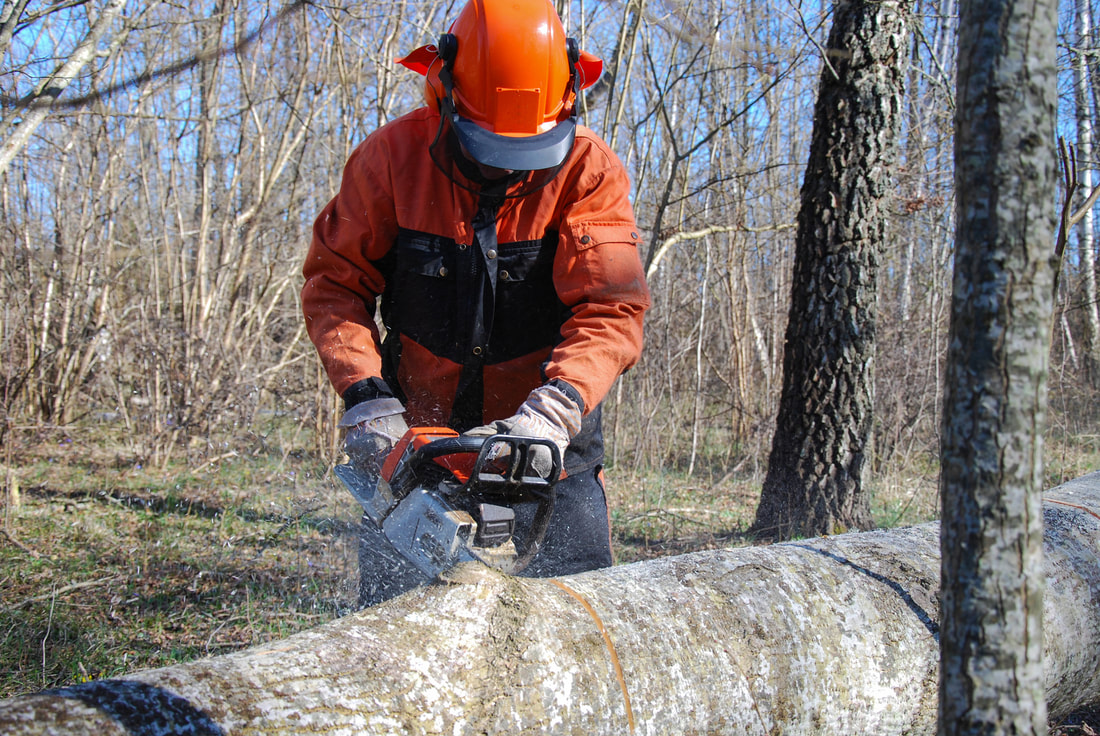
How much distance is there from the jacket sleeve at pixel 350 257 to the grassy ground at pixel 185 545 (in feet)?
4.01

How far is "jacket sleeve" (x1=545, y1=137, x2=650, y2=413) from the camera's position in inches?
81.5

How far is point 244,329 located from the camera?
658cm

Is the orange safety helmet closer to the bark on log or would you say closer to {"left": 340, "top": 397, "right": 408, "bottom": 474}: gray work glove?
{"left": 340, "top": 397, "right": 408, "bottom": 474}: gray work glove

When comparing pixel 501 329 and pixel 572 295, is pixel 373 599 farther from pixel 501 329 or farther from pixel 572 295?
pixel 572 295

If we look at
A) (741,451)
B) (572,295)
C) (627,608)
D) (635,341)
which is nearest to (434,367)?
(572,295)

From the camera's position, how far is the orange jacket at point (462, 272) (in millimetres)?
2176

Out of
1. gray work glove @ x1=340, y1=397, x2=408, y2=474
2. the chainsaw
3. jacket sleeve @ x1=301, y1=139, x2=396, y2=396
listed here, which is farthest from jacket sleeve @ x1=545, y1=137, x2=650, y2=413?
jacket sleeve @ x1=301, y1=139, x2=396, y2=396

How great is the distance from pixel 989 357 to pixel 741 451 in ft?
23.8

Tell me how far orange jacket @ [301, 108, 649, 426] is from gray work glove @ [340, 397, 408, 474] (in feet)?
0.49

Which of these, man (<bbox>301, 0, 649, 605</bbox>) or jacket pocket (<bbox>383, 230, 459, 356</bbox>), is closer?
man (<bbox>301, 0, 649, 605</bbox>)

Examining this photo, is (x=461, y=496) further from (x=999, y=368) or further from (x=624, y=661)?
(x=999, y=368)

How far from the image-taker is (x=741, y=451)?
7.93m

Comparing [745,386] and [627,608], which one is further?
[745,386]

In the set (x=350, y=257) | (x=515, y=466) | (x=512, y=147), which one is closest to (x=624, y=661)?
(x=515, y=466)
